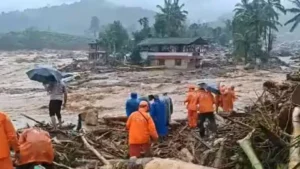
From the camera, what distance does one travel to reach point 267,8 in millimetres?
63312

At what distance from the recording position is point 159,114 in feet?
34.8

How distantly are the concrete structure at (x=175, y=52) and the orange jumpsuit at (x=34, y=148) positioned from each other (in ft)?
158

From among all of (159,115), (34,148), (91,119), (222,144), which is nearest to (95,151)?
(34,148)

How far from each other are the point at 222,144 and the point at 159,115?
10.7 feet

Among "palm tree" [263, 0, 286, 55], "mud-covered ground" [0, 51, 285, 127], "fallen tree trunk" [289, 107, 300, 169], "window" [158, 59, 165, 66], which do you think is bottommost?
"mud-covered ground" [0, 51, 285, 127]

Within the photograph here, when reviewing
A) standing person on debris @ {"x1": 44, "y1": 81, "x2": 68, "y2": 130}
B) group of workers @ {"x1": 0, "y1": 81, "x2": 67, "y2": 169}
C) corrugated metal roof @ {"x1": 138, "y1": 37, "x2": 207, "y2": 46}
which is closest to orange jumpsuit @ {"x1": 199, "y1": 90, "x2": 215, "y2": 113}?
standing person on debris @ {"x1": 44, "y1": 81, "x2": 68, "y2": 130}

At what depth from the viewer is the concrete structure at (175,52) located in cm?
5524

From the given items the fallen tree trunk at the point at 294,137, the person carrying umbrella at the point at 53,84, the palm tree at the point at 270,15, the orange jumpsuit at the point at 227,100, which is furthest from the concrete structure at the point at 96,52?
the fallen tree trunk at the point at 294,137

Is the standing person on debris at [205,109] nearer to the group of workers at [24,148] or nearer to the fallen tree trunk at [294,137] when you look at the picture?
the fallen tree trunk at [294,137]

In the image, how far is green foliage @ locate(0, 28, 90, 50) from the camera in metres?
113

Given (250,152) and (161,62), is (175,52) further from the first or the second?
(250,152)

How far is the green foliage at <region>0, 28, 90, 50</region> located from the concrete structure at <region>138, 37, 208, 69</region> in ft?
200

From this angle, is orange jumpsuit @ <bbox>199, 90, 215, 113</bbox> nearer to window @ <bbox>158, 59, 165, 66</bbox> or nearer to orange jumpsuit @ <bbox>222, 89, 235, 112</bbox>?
orange jumpsuit @ <bbox>222, 89, 235, 112</bbox>

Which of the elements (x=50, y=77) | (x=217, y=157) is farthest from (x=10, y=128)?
→ (x=50, y=77)
